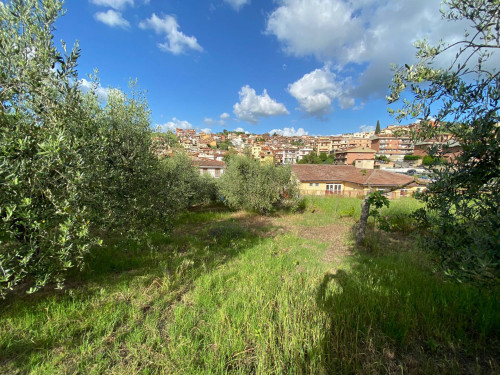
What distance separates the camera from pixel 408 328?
Result: 3.06 meters

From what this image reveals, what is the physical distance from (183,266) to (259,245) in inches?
129

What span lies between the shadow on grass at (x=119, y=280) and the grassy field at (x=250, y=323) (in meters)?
0.03

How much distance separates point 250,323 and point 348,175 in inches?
1366

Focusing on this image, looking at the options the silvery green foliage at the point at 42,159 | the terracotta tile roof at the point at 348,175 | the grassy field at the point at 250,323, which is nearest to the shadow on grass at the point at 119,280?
the grassy field at the point at 250,323

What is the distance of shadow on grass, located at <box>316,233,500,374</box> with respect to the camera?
8.34 feet

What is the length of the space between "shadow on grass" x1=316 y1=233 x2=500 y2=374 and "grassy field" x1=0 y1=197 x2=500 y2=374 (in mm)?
15

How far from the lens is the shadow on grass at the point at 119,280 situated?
2699 millimetres

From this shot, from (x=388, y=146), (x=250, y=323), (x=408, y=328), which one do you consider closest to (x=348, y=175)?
(x=408, y=328)

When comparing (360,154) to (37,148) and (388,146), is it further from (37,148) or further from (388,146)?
(37,148)

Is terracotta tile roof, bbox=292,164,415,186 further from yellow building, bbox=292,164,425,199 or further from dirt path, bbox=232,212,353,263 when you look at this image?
dirt path, bbox=232,212,353,263

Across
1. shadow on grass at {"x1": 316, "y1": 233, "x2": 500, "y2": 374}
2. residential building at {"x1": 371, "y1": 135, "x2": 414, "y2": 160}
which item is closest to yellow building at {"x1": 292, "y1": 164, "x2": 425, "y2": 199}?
shadow on grass at {"x1": 316, "y1": 233, "x2": 500, "y2": 374}

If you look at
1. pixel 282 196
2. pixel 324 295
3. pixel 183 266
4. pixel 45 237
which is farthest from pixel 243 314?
pixel 282 196

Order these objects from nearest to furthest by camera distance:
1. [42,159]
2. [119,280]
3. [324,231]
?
1. [42,159]
2. [119,280]
3. [324,231]

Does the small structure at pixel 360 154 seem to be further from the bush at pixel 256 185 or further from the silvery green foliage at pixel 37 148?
the silvery green foliage at pixel 37 148
